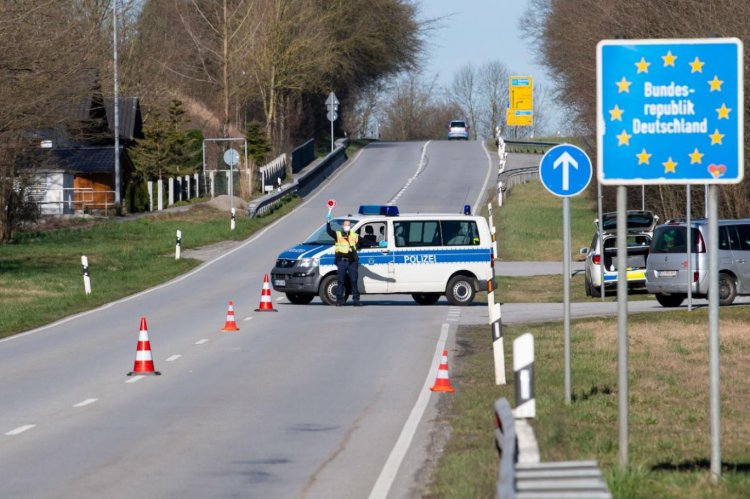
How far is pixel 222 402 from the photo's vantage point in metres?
13.9

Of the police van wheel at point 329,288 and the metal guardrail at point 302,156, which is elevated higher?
the metal guardrail at point 302,156

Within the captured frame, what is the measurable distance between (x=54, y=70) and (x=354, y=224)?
1228 centimetres

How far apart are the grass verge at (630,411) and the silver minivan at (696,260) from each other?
176 inches

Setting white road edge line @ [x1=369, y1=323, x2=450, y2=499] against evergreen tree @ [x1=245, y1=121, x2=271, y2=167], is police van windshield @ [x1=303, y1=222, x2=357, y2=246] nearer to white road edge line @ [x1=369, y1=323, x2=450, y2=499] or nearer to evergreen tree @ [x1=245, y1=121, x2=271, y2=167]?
white road edge line @ [x1=369, y1=323, x2=450, y2=499]

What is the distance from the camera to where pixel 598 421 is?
1212 centimetres

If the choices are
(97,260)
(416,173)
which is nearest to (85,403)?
(97,260)

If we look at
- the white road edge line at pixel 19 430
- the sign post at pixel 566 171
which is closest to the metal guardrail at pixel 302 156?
the sign post at pixel 566 171

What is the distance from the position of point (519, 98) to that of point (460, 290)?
206 feet

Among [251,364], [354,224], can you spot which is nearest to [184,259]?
[354,224]

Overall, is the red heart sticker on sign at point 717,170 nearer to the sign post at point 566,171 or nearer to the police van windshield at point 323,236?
the sign post at point 566,171

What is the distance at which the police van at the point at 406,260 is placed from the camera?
2777cm

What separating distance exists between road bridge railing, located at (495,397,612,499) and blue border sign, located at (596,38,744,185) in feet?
9.26

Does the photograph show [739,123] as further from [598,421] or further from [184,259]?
[184,259]

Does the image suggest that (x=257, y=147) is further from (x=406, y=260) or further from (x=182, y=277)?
(x=406, y=260)
